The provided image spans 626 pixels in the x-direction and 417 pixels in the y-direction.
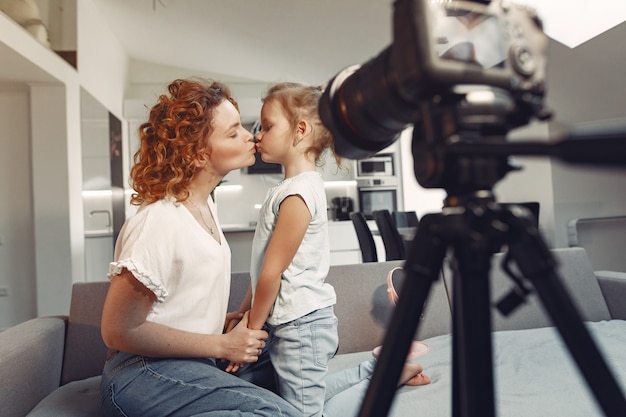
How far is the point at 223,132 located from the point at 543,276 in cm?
92

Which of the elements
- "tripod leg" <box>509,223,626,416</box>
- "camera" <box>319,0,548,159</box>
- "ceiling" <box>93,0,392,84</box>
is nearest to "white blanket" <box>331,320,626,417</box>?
"tripod leg" <box>509,223,626,416</box>

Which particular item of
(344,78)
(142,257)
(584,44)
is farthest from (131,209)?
(344,78)

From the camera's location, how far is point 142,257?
3.19 feet

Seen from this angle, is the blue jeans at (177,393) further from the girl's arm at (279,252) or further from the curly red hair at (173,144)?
the curly red hair at (173,144)

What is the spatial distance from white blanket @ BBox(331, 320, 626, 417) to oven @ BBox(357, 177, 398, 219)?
4.32m

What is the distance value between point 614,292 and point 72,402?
1963 mm

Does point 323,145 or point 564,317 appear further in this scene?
point 323,145

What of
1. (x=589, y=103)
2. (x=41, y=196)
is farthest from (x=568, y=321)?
(x=41, y=196)

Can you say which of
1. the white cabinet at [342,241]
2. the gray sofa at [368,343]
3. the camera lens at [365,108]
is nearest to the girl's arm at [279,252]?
the gray sofa at [368,343]

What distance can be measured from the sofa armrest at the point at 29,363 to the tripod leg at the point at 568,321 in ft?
3.74

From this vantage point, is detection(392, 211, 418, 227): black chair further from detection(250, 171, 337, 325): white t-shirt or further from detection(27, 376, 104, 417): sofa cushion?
detection(27, 376, 104, 417): sofa cushion

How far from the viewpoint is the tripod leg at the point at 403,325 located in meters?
0.44

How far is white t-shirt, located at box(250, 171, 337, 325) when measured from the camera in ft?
3.81

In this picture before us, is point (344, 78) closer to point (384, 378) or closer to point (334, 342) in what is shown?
point (384, 378)
